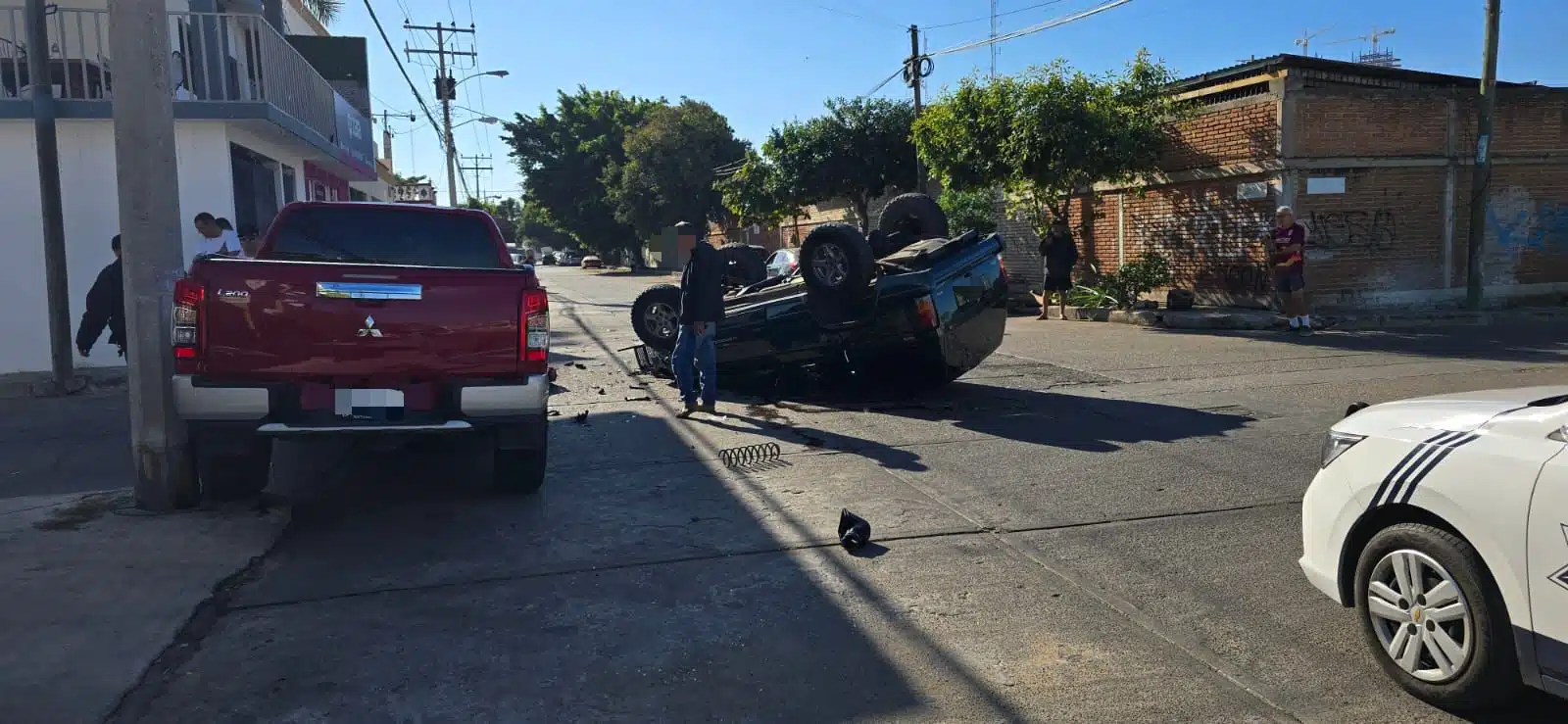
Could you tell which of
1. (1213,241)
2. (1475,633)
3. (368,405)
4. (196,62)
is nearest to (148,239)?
(368,405)

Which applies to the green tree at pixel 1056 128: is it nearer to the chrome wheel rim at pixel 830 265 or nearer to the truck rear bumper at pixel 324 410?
the chrome wheel rim at pixel 830 265

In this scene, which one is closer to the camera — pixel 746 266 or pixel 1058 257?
pixel 746 266

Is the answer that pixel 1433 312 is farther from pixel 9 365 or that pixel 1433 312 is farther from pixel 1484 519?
pixel 9 365

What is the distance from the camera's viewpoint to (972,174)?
19.4 m

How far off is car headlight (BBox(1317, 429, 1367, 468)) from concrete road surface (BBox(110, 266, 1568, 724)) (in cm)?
74

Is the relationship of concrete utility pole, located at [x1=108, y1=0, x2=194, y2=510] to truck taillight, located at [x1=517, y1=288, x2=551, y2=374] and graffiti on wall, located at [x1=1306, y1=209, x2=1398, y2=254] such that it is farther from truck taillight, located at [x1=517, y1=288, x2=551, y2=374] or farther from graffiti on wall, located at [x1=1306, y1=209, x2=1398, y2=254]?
graffiti on wall, located at [x1=1306, y1=209, x2=1398, y2=254]

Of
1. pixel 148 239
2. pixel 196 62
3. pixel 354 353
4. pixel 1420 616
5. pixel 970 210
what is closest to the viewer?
pixel 1420 616

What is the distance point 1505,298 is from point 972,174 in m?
9.19

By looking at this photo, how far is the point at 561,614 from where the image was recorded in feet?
14.6

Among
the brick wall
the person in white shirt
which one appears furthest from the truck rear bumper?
the brick wall

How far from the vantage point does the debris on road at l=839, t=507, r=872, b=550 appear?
17.4 ft

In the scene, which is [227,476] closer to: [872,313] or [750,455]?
[750,455]

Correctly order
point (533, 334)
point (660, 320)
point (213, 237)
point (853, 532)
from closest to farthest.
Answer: point (853, 532), point (533, 334), point (213, 237), point (660, 320)

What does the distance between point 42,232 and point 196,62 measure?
3.41 m
